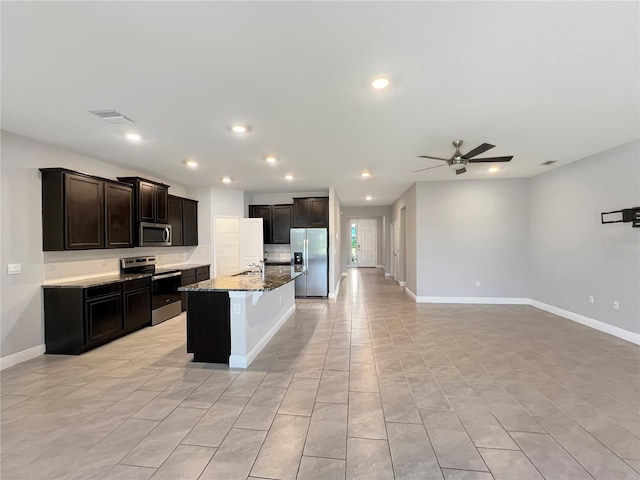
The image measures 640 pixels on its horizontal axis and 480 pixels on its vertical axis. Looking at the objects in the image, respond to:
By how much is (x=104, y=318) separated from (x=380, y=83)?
4.44m

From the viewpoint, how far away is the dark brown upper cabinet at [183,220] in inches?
233

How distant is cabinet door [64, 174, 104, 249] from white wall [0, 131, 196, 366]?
323mm

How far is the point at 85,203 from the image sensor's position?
13.0ft

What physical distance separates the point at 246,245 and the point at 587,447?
6664 mm

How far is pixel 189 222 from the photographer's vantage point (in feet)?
21.2

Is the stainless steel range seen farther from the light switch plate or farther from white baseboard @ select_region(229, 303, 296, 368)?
white baseboard @ select_region(229, 303, 296, 368)

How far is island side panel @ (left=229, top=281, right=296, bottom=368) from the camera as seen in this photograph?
328cm

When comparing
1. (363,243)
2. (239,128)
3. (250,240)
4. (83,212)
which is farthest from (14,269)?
(363,243)

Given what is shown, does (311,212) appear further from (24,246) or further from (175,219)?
(24,246)

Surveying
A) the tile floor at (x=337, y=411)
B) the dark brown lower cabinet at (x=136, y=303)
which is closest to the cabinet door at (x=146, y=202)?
the dark brown lower cabinet at (x=136, y=303)

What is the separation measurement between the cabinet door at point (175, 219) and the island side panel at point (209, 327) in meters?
2.96

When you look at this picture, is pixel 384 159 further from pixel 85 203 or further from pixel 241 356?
pixel 85 203

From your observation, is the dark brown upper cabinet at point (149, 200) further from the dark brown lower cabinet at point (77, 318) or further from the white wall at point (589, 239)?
the white wall at point (589, 239)

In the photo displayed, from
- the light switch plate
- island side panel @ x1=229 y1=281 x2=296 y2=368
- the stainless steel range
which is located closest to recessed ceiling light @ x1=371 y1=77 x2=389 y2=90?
island side panel @ x1=229 y1=281 x2=296 y2=368
